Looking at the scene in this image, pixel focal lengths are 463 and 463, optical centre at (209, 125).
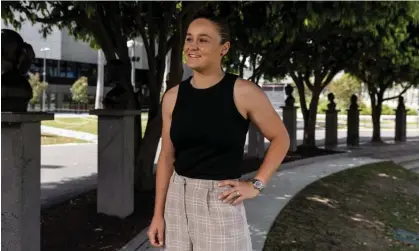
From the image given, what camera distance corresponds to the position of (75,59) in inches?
1827

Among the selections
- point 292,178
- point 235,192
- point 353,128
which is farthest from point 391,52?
point 235,192

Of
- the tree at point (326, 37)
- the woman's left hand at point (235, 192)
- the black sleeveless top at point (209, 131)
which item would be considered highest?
the tree at point (326, 37)

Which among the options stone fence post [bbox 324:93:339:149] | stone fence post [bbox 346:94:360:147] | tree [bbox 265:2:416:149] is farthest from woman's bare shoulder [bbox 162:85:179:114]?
stone fence post [bbox 346:94:360:147]

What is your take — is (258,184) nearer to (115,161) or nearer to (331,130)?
(115,161)

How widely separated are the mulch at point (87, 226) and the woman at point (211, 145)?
2.50m

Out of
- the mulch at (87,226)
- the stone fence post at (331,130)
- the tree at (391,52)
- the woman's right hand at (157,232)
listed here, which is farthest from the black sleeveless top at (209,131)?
the stone fence post at (331,130)

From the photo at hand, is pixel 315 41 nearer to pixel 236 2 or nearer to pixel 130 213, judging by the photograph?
pixel 236 2

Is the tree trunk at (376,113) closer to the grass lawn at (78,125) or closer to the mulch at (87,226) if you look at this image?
the grass lawn at (78,125)

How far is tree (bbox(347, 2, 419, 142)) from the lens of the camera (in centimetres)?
803

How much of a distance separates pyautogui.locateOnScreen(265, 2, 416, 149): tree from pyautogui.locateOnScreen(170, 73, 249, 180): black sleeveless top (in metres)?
4.29

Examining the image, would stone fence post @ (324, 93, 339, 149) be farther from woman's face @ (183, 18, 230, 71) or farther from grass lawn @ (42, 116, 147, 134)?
woman's face @ (183, 18, 230, 71)

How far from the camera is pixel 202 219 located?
212 cm

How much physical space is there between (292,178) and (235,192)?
6.71 meters

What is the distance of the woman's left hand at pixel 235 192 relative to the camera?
2090 mm
